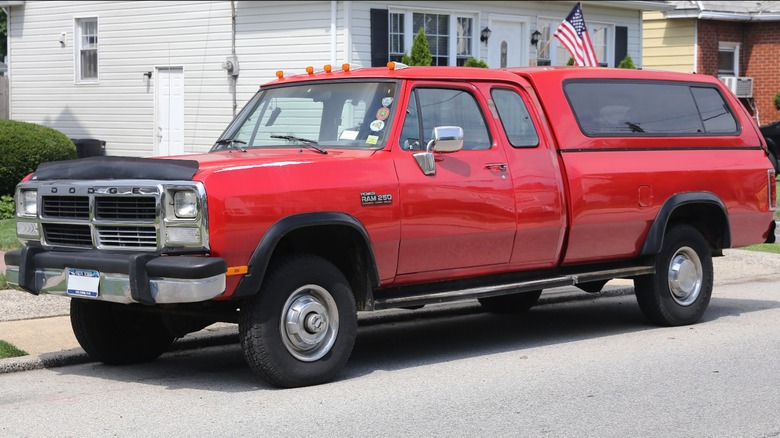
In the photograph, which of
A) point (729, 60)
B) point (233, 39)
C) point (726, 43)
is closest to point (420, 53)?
point (233, 39)

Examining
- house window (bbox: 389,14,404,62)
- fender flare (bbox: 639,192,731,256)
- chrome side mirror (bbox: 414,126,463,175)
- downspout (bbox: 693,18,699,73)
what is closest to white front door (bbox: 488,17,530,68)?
house window (bbox: 389,14,404,62)

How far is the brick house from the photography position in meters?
29.3

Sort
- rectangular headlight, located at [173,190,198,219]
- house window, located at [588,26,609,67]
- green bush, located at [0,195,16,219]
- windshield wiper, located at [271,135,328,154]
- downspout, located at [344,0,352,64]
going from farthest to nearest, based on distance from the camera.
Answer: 1. house window, located at [588,26,609,67]
2. downspout, located at [344,0,352,64]
3. green bush, located at [0,195,16,219]
4. windshield wiper, located at [271,135,328,154]
5. rectangular headlight, located at [173,190,198,219]

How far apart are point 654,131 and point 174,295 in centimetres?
480

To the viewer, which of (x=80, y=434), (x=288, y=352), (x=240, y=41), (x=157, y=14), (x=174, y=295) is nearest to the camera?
(x=80, y=434)

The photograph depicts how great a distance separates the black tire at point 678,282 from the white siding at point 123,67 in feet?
40.8

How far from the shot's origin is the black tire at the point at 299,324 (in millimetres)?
7078

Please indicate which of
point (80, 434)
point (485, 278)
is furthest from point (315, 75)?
point (80, 434)

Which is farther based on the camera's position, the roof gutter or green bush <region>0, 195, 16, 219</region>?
the roof gutter

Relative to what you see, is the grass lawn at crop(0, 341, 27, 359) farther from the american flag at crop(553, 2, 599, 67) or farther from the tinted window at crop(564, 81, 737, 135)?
the american flag at crop(553, 2, 599, 67)

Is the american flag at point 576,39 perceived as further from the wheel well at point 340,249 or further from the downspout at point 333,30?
the wheel well at point 340,249

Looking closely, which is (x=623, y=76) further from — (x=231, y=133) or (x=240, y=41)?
(x=240, y=41)

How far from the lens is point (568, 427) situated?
6320mm

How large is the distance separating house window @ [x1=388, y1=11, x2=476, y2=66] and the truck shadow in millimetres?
8868
